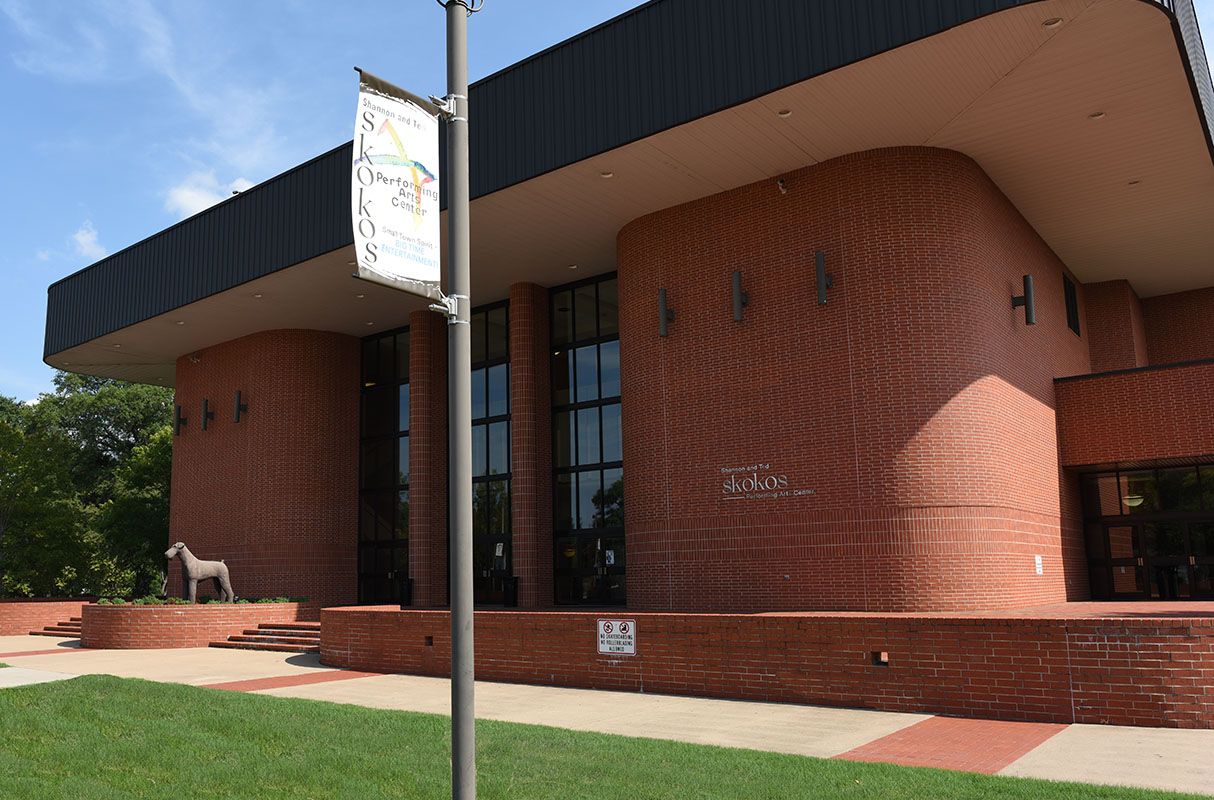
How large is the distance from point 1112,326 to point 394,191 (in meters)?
23.5

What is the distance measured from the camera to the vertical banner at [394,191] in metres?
5.66

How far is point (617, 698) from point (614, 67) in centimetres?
1031

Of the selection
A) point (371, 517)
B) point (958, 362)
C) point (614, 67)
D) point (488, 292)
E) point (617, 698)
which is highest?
point (614, 67)

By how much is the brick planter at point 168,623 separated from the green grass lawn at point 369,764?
526 inches

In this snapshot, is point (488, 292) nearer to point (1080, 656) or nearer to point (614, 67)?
point (614, 67)

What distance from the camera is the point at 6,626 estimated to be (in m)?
29.4

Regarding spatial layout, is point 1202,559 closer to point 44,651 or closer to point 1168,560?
point 1168,560

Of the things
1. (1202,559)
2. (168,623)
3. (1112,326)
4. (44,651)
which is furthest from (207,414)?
(1202,559)

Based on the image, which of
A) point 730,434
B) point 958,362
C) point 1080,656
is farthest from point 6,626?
point 1080,656

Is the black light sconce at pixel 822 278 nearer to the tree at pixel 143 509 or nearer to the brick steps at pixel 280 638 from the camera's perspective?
the brick steps at pixel 280 638

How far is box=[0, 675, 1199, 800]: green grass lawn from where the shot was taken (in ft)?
24.8

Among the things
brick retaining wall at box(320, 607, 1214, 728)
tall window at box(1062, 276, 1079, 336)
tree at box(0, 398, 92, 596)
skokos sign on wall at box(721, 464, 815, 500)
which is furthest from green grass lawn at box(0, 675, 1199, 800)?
tree at box(0, 398, 92, 596)

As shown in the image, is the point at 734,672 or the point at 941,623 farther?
the point at 734,672

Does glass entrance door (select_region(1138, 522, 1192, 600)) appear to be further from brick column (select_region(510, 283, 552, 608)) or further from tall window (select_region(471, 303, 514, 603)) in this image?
tall window (select_region(471, 303, 514, 603))
